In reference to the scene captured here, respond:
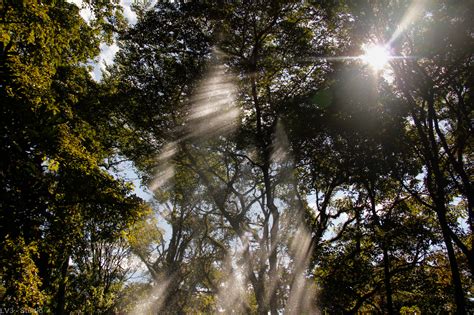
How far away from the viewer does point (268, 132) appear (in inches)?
635

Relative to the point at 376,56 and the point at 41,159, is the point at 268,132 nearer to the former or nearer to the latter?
the point at 376,56

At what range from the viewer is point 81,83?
14992 millimetres

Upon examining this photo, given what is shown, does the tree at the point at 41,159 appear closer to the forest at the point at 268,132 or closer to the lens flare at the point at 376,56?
the forest at the point at 268,132

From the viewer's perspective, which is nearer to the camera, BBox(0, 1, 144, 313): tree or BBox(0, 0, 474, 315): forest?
BBox(0, 1, 144, 313): tree

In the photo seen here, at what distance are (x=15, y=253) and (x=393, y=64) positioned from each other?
14249mm

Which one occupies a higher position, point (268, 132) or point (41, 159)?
point (268, 132)

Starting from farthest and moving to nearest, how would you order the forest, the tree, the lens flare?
the lens flare
the forest
the tree

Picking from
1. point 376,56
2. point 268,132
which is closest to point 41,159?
point 268,132

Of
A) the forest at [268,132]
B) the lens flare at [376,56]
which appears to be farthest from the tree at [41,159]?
the lens flare at [376,56]

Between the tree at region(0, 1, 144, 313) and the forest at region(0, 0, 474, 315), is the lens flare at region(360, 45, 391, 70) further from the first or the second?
the tree at region(0, 1, 144, 313)

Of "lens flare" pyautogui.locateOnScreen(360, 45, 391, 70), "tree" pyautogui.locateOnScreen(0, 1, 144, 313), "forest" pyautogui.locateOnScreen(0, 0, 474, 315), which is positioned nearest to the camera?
"tree" pyautogui.locateOnScreen(0, 1, 144, 313)

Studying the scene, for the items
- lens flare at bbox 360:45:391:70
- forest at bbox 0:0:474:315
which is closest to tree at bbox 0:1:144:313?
forest at bbox 0:0:474:315

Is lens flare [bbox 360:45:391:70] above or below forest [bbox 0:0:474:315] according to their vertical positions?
above

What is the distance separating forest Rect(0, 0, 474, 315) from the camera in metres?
10.2
